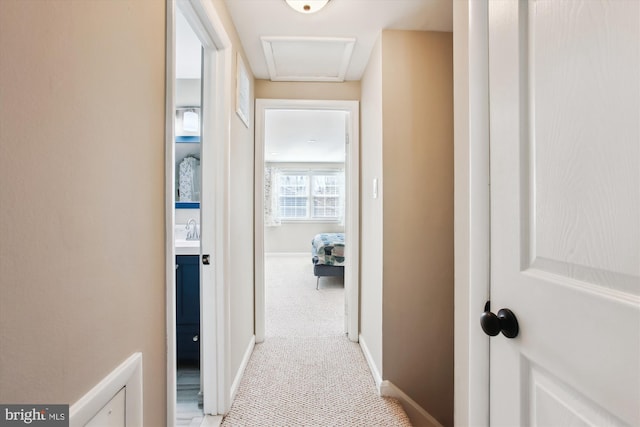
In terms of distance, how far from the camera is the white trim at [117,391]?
1.86 ft

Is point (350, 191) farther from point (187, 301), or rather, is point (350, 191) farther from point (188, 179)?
point (187, 301)

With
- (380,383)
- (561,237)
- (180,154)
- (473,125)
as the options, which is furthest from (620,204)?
(180,154)

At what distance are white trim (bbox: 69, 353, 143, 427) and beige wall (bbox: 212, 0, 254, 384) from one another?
96 cm

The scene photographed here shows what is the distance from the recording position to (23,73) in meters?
0.46

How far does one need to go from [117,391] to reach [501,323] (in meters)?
0.97

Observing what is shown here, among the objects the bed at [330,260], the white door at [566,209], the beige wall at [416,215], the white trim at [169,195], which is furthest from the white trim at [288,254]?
the white door at [566,209]

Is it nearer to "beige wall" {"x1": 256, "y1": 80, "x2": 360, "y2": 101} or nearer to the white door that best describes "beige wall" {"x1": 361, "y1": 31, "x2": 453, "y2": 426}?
"beige wall" {"x1": 256, "y1": 80, "x2": 360, "y2": 101}

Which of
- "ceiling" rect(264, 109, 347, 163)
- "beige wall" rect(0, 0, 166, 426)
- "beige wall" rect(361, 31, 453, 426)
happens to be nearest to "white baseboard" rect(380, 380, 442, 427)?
"beige wall" rect(361, 31, 453, 426)

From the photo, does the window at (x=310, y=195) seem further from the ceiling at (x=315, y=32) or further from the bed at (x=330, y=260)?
the ceiling at (x=315, y=32)

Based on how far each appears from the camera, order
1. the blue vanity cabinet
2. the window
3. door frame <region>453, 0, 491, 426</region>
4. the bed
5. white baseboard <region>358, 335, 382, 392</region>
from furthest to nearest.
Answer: the window → the bed → the blue vanity cabinet → white baseboard <region>358, 335, 382, 392</region> → door frame <region>453, 0, 491, 426</region>

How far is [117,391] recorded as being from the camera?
2.23 feet

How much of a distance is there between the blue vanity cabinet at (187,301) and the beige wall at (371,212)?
1.28 meters

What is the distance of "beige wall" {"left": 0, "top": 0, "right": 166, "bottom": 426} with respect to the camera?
445 mm

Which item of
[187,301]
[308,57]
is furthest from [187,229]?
[308,57]
